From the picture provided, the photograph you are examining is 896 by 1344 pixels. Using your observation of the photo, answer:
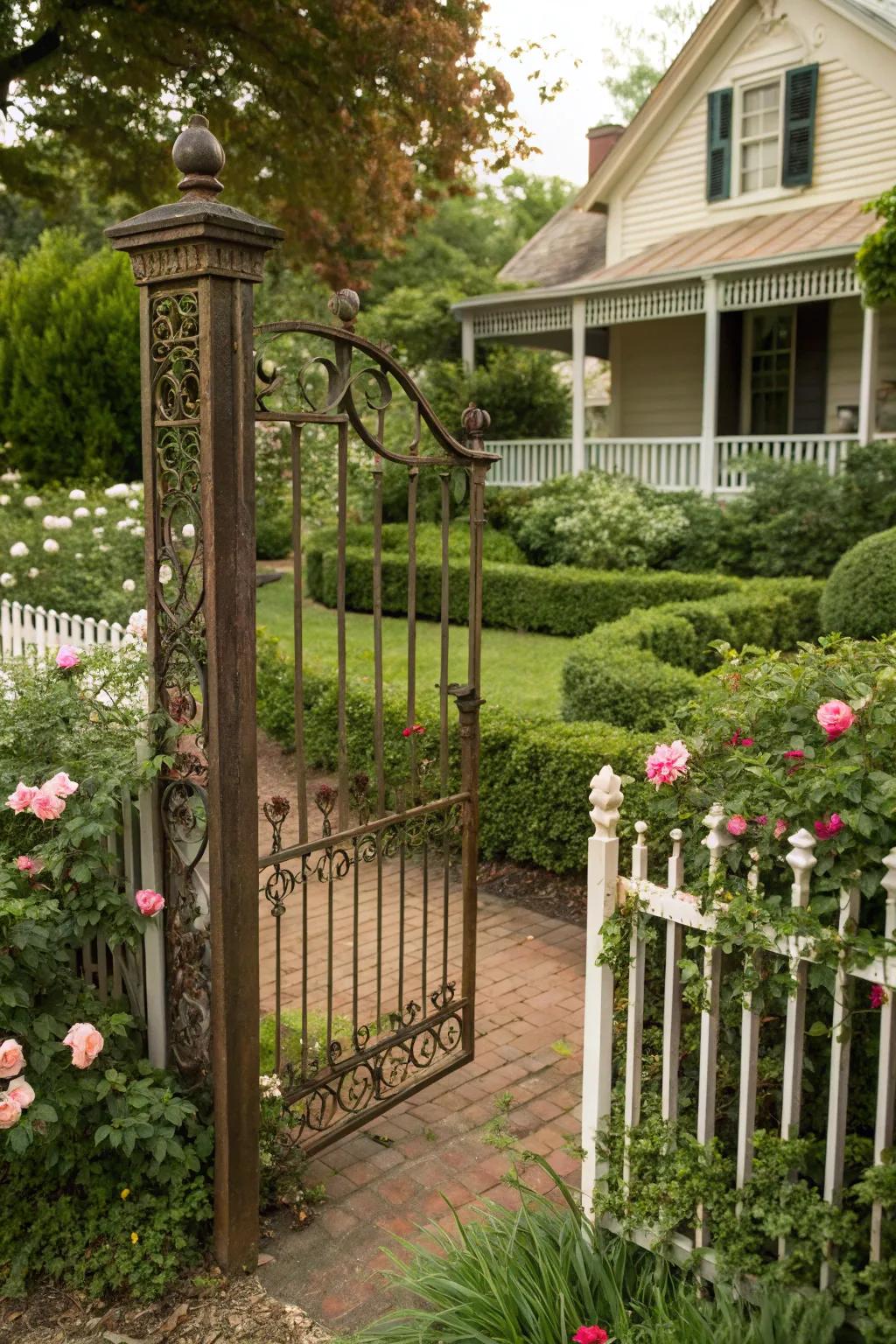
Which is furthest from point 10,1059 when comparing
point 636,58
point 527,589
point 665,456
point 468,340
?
point 636,58

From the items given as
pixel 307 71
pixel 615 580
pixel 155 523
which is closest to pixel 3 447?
pixel 307 71

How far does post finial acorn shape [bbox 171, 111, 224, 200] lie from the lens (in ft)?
9.52

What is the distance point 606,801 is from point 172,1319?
1704 mm

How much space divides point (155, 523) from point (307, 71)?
33.3 ft

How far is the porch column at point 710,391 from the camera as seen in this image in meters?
15.1

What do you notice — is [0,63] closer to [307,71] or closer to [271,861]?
[307,71]

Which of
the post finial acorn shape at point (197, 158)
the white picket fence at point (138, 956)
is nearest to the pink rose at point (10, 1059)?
the white picket fence at point (138, 956)

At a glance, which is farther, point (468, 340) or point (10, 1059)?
point (468, 340)

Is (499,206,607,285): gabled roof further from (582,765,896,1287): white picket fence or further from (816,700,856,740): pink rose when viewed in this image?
(816,700,856,740): pink rose

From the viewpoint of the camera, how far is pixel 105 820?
10.4 ft

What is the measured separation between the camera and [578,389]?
16.7 m

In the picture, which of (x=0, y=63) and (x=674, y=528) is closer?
(x=0, y=63)

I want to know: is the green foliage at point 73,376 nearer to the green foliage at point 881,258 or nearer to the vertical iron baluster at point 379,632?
the green foliage at point 881,258

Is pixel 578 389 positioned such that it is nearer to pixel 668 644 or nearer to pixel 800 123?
pixel 800 123
